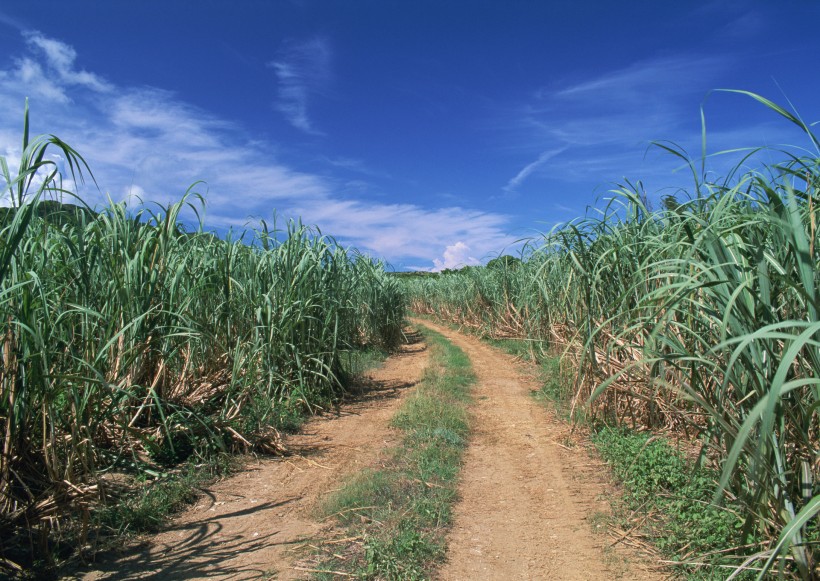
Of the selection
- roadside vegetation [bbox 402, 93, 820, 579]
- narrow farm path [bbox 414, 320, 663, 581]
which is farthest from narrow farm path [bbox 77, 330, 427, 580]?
roadside vegetation [bbox 402, 93, 820, 579]

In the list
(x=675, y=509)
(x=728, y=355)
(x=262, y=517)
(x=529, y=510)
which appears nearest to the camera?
(x=728, y=355)

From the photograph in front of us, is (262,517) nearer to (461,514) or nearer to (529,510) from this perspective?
(461,514)

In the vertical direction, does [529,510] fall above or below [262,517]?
below

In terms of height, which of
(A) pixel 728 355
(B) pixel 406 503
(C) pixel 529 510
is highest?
(A) pixel 728 355

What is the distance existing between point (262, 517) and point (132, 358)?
1341mm

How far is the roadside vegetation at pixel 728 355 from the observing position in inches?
79.0

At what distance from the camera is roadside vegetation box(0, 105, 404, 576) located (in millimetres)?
2660

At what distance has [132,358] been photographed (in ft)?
11.9

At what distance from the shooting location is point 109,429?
376cm

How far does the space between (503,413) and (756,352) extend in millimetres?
4078

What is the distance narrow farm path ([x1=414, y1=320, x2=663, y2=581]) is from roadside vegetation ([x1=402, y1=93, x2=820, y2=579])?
0.32 metres

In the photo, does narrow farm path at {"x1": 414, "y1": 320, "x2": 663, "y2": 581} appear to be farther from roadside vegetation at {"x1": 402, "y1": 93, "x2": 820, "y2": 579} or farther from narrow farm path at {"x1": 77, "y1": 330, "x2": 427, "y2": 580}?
narrow farm path at {"x1": 77, "y1": 330, "x2": 427, "y2": 580}

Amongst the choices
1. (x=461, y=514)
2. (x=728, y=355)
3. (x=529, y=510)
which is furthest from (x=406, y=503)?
(x=728, y=355)

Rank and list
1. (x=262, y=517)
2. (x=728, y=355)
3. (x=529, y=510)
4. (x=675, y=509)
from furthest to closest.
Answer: (x=529, y=510) → (x=262, y=517) → (x=675, y=509) → (x=728, y=355)
